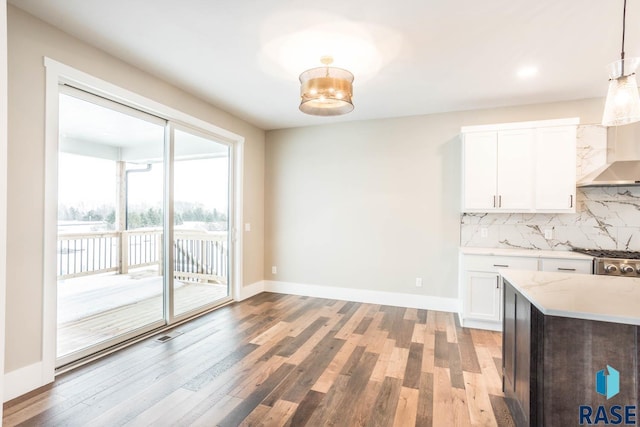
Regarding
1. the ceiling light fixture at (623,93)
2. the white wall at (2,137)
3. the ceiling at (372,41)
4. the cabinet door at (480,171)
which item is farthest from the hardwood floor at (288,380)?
the ceiling at (372,41)

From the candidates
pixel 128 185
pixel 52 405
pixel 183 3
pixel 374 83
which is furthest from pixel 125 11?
pixel 52 405

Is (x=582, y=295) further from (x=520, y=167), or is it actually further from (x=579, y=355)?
(x=520, y=167)

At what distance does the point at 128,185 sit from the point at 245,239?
196cm

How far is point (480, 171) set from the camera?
396 centimetres

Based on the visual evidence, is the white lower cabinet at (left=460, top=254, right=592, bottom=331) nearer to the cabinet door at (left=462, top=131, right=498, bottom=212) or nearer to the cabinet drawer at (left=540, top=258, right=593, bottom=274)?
the cabinet drawer at (left=540, top=258, right=593, bottom=274)

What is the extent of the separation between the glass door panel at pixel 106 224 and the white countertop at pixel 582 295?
11.7ft

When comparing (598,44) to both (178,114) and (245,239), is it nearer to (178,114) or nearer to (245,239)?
(178,114)

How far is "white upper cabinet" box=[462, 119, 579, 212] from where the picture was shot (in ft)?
12.0

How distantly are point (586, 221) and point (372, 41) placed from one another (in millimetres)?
3476

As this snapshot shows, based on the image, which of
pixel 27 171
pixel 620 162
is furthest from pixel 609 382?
pixel 27 171

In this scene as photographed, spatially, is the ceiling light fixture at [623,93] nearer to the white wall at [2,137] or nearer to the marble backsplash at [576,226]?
the marble backsplash at [576,226]

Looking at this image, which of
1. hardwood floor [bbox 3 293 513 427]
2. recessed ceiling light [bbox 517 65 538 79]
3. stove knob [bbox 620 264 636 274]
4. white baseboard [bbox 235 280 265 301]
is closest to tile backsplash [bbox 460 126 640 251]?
stove knob [bbox 620 264 636 274]

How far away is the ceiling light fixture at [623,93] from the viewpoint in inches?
65.1

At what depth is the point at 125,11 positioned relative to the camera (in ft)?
7.40
